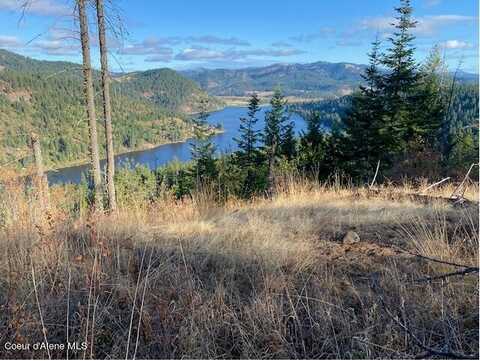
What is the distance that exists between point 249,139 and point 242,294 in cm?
3130

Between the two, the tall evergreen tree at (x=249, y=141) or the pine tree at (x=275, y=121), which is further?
the tall evergreen tree at (x=249, y=141)

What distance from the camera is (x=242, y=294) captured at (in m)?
2.69

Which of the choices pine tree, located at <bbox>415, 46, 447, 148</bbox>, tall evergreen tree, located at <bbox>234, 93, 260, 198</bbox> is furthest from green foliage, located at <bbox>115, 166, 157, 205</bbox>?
pine tree, located at <bbox>415, 46, 447, 148</bbox>

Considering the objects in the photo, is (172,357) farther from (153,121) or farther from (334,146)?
(153,121)

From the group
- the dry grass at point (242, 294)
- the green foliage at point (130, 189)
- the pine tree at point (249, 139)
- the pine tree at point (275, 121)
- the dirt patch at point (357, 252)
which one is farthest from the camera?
the pine tree at point (249, 139)

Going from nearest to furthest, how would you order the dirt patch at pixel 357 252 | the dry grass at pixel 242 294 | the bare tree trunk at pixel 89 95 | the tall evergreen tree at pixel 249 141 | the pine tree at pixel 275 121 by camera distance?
1. the dry grass at pixel 242 294
2. the dirt patch at pixel 357 252
3. the bare tree trunk at pixel 89 95
4. the pine tree at pixel 275 121
5. the tall evergreen tree at pixel 249 141

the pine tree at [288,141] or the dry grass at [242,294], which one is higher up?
the dry grass at [242,294]

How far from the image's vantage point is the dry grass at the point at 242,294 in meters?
2.11

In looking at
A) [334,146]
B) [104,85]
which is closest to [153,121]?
[334,146]

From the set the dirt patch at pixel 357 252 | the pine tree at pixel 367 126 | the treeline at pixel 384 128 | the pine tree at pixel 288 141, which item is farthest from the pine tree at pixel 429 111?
the dirt patch at pixel 357 252

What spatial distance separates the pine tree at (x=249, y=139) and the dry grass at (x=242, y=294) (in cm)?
2880

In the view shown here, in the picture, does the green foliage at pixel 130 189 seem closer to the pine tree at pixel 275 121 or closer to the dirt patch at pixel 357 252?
the dirt patch at pixel 357 252

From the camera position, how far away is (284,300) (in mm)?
2508

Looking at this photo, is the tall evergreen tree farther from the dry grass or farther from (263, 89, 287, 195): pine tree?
the dry grass
